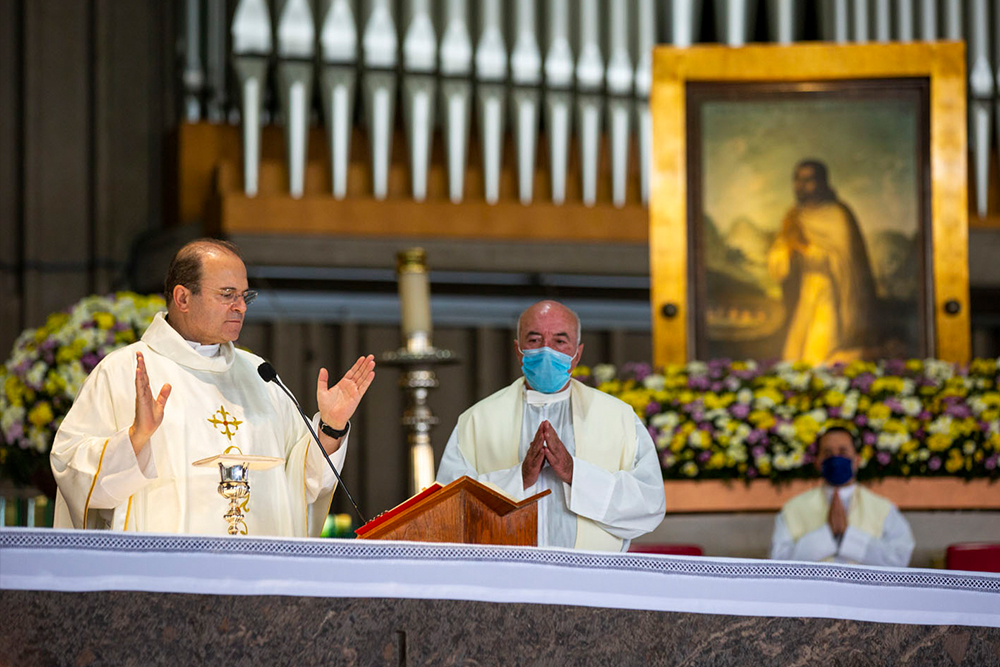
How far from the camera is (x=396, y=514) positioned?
3.45 metres

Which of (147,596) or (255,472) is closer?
(147,596)

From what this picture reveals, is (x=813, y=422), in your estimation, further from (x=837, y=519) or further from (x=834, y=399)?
(x=837, y=519)

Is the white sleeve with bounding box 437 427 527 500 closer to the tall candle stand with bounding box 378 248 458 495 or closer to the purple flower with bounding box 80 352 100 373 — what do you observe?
the tall candle stand with bounding box 378 248 458 495

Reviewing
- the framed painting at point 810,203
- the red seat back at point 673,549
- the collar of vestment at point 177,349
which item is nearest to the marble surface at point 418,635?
the collar of vestment at point 177,349

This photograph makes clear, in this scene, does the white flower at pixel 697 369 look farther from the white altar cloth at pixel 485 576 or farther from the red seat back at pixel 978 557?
the white altar cloth at pixel 485 576

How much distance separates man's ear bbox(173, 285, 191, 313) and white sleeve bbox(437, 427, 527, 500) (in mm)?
864

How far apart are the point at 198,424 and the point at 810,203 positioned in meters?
4.55

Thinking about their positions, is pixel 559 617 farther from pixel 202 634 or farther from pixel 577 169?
pixel 577 169

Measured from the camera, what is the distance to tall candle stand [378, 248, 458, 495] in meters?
6.04

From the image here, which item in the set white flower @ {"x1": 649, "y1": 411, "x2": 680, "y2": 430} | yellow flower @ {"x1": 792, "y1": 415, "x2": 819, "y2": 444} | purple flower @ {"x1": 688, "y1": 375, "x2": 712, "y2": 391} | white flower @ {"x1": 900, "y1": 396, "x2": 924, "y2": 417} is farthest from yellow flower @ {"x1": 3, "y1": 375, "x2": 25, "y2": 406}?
white flower @ {"x1": 900, "y1": 396, "x2": 924, "y2": 417}

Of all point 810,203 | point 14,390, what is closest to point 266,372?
point 14,390

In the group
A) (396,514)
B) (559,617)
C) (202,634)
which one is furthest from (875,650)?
(202,634)

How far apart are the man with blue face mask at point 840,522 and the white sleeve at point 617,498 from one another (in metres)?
1.76

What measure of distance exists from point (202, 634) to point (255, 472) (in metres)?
0.82
